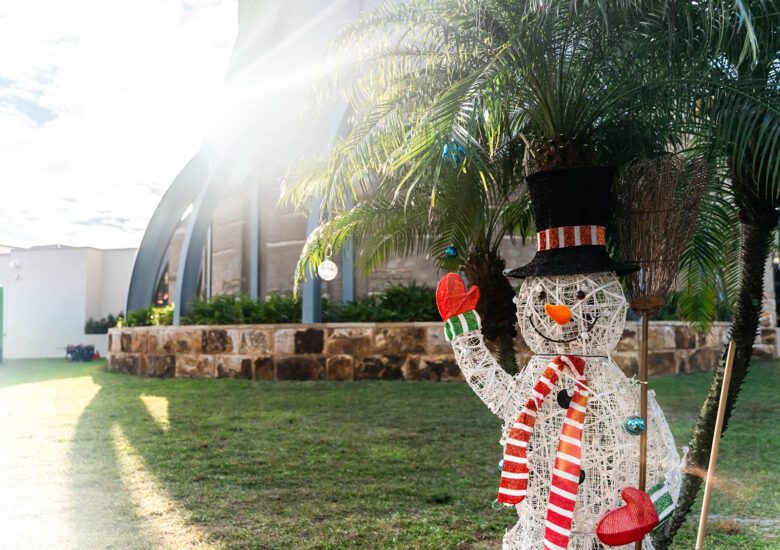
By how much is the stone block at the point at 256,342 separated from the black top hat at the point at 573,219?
956 cm

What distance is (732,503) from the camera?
5.47 meters

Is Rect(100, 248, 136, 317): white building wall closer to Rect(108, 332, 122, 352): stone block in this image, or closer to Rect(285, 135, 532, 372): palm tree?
Rect(108, 332, 122, 352): stone block

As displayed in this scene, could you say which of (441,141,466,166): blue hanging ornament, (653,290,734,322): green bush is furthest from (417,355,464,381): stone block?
(441,141,466,166): blue hanging ornament

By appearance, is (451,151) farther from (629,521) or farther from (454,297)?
(629,521)

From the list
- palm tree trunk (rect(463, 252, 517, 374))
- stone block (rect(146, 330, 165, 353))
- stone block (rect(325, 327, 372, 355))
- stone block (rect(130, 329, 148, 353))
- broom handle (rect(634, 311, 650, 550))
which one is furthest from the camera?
stone block (rect(130, 329, 148, 353))

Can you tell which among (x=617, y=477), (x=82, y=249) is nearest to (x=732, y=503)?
(x=617, y=477)

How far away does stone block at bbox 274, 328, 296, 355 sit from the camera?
11977 millimetres

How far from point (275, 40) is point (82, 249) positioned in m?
14.5

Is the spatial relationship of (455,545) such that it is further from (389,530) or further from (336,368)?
(336,368)

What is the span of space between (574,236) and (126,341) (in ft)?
45.2

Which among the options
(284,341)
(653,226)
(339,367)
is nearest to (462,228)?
(653,226)

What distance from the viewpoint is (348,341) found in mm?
11695

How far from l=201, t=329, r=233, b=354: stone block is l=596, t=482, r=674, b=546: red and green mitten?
1056 cm

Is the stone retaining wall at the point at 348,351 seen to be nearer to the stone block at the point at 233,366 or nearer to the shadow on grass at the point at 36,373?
the stone block at the point at 233,366
